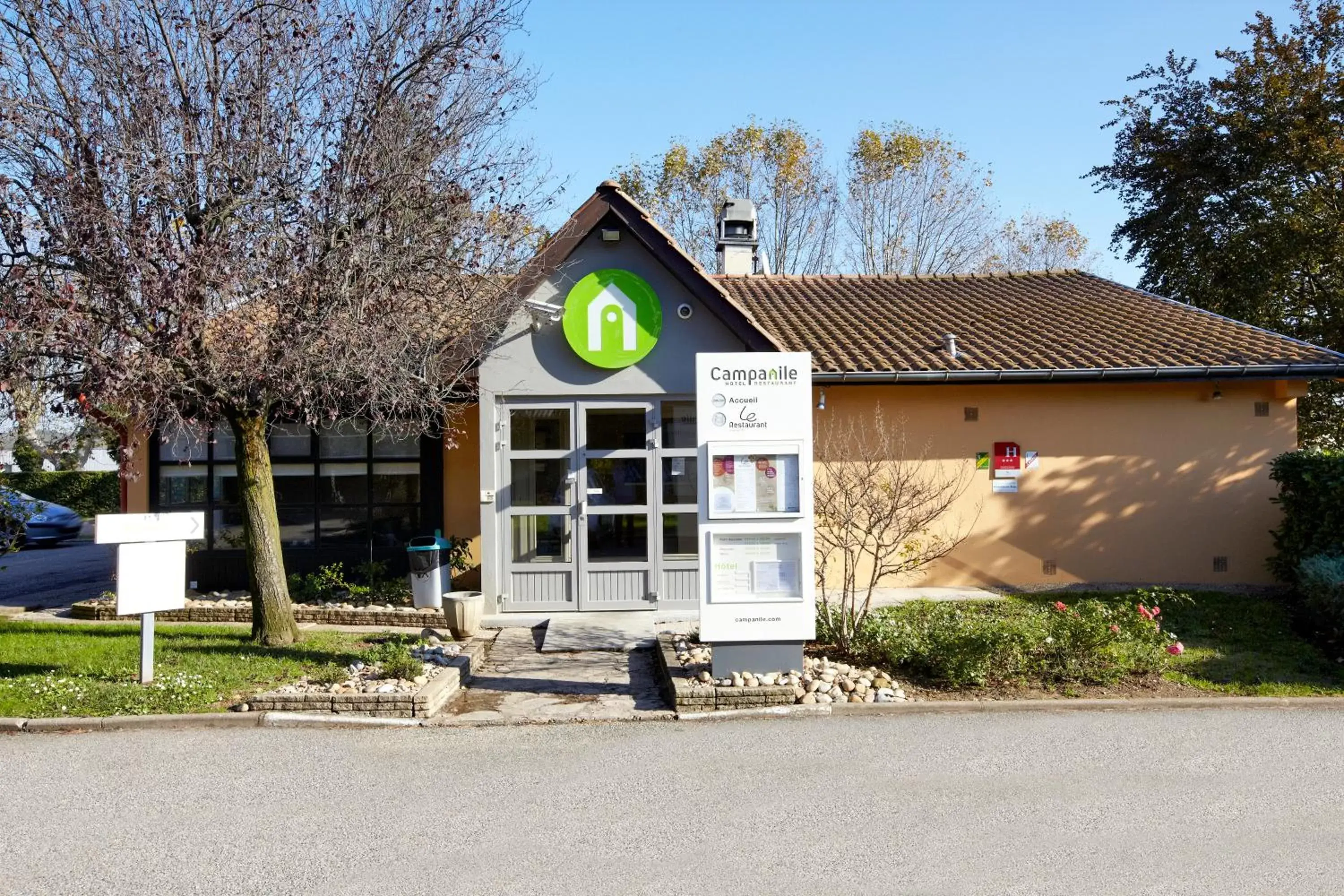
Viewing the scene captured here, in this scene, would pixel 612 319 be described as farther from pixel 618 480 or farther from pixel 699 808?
pixel 699 808

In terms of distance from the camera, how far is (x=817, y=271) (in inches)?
1208

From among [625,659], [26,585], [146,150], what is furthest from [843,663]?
[26,585]

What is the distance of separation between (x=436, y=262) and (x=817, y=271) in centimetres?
2238

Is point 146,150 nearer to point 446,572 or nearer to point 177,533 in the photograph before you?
point 177,533

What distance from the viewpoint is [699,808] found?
5777 millimetres

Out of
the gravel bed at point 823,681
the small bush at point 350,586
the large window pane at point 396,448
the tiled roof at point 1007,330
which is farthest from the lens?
the large window pane at point 396,448

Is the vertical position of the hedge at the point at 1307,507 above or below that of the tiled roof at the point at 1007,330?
below

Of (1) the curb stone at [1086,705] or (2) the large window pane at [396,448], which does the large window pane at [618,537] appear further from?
(1) the curb stone at [1086,705]

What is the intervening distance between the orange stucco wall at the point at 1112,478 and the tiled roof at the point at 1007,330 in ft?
1.50

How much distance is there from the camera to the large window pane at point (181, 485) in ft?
43.5

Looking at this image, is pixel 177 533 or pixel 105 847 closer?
pixel 105 847

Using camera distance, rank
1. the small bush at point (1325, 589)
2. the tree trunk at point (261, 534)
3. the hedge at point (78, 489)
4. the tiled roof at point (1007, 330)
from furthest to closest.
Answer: the hedge at point (78, 489), the tiled roof at point (1007, 330), the tree trunk at point (261, 534), the small bush at point (1325, 589)

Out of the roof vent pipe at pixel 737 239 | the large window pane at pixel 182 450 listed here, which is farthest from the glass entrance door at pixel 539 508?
the roof vent pipe at pixel 737 239

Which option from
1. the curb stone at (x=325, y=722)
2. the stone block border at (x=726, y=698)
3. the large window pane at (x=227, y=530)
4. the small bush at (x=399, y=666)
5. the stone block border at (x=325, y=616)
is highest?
the large window pane at (x=227, y=530)
